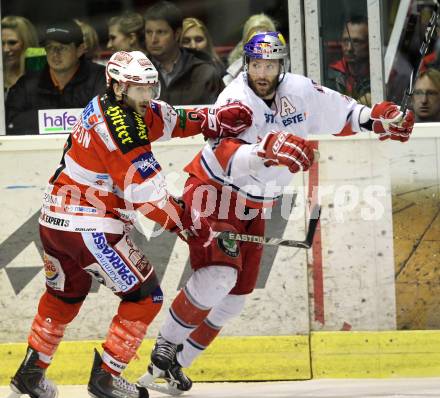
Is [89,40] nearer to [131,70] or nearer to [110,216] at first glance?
[131,70]

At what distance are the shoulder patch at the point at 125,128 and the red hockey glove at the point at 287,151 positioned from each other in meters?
0.52

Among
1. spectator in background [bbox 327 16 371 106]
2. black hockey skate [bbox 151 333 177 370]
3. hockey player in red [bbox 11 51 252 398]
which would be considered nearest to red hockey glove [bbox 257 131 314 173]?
hockey player in red [bbox 11 51 252 398]

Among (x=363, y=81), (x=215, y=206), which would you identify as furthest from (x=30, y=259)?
(x=363, y=81)

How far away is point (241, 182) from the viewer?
5.65 meters

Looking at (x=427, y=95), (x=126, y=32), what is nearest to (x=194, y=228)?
(x=126, y=32)

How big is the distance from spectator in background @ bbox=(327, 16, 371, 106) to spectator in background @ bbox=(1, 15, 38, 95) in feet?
5.49

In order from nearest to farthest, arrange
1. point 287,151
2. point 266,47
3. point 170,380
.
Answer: point 287,151 → point 266,47 → point 170,380

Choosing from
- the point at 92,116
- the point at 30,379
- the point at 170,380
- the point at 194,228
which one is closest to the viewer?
the point at 92,116

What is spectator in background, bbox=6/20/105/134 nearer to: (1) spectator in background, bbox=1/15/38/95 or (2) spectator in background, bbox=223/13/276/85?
(1) spectator in background, bbox=1/15/38/95

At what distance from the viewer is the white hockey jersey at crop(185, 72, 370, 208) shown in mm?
5453

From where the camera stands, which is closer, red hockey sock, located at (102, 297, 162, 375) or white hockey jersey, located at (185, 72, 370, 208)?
red hockey sock, located at (102, 297, 162, 375)

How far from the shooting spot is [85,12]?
21.5 feet

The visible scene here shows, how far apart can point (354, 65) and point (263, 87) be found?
3.73 feet

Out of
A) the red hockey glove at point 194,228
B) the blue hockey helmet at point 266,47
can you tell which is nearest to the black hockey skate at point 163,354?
the red hockey glove at point 194,228
